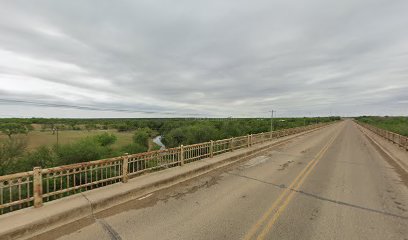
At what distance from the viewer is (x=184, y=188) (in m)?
7.03

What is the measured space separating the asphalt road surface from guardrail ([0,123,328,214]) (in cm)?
127

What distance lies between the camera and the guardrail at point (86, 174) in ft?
16.0

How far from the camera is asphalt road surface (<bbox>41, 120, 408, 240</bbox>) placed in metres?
4.14

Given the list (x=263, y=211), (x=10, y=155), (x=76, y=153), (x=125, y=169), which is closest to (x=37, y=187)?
(x=125, y=169)

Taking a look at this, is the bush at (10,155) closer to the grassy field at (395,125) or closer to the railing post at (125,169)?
the railing post at (125,169)

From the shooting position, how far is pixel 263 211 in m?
5.09

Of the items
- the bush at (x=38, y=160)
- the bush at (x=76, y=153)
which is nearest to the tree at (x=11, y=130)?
the bush at (x=76, y=153)

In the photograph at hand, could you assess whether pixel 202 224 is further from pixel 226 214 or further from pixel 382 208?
pixel 382 208

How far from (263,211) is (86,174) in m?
4.84

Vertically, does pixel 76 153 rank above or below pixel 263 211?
below

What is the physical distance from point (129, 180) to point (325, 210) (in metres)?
5.85

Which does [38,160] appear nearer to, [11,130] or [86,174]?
[86,174]

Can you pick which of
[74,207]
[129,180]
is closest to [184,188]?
[129,180]

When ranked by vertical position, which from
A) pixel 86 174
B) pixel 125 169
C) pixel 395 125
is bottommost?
pixel 125 169
